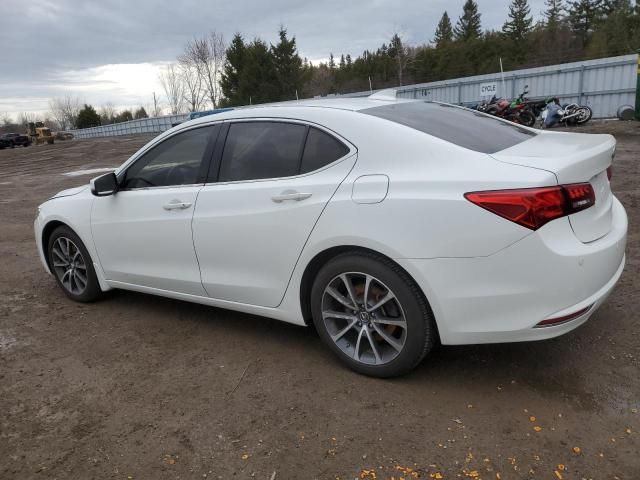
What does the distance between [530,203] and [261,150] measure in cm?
171

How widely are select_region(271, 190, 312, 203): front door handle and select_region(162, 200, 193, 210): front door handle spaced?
772 millimetres

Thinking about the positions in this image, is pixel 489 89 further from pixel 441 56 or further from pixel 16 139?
pixel 16 139

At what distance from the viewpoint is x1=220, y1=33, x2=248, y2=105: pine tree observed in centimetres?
5725

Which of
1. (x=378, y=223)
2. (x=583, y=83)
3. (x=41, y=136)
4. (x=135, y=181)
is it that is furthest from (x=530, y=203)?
(x=41, y=136)

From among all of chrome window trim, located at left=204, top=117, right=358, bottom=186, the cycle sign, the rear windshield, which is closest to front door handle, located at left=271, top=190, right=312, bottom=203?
chrome window trim, located at left=204, top=117, right=358, bottom=186

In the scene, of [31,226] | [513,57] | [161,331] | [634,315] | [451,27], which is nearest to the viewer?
[634,315]

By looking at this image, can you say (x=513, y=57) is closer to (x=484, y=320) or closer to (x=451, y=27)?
(x=451, y=27)

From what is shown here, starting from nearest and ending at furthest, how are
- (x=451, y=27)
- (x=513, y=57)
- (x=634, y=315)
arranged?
(x=634, y=315) < (x=513, y=57) < (x=451, y=27)

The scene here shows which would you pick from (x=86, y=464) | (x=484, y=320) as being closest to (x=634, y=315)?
(x=484, y=320)

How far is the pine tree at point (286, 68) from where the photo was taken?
56.6 metres

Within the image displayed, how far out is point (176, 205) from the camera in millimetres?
3680

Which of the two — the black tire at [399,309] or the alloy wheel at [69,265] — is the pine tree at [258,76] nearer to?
the alloy wheel at [69,265]

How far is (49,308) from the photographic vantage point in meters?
4.68

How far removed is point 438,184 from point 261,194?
1.13 m
